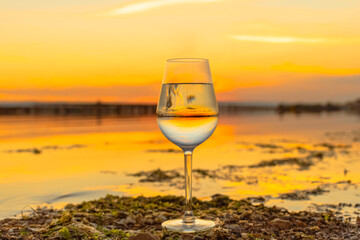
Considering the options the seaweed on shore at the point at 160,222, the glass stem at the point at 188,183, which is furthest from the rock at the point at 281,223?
the glass stem at the point at 188,183

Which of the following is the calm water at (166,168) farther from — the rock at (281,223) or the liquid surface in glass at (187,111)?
the liquid surface in glass at (187,111)

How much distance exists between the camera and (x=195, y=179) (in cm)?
662

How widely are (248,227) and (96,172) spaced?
403cm

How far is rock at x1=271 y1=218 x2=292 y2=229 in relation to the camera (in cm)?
393

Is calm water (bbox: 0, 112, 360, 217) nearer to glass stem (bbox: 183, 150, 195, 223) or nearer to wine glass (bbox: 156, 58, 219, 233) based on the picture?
glass stem (bbox: 183, 150, 195, 223)

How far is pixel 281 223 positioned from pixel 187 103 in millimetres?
1624

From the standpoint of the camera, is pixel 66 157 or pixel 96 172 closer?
pixel 96 172

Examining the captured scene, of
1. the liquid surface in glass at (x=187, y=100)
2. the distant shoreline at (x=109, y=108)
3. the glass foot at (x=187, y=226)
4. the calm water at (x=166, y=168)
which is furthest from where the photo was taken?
the distant shoreline at (x=109, y=108)

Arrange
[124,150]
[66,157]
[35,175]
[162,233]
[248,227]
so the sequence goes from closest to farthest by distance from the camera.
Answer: [162,233] → [248,227] → [35,175] → [66,157] → [124,150]

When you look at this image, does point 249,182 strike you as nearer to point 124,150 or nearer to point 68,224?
point 68,224

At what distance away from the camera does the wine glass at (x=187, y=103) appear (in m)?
3.16

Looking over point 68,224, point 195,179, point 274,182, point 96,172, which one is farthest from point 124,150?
point 68,224

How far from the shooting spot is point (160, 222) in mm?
4070

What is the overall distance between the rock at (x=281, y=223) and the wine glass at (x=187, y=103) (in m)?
0.91
